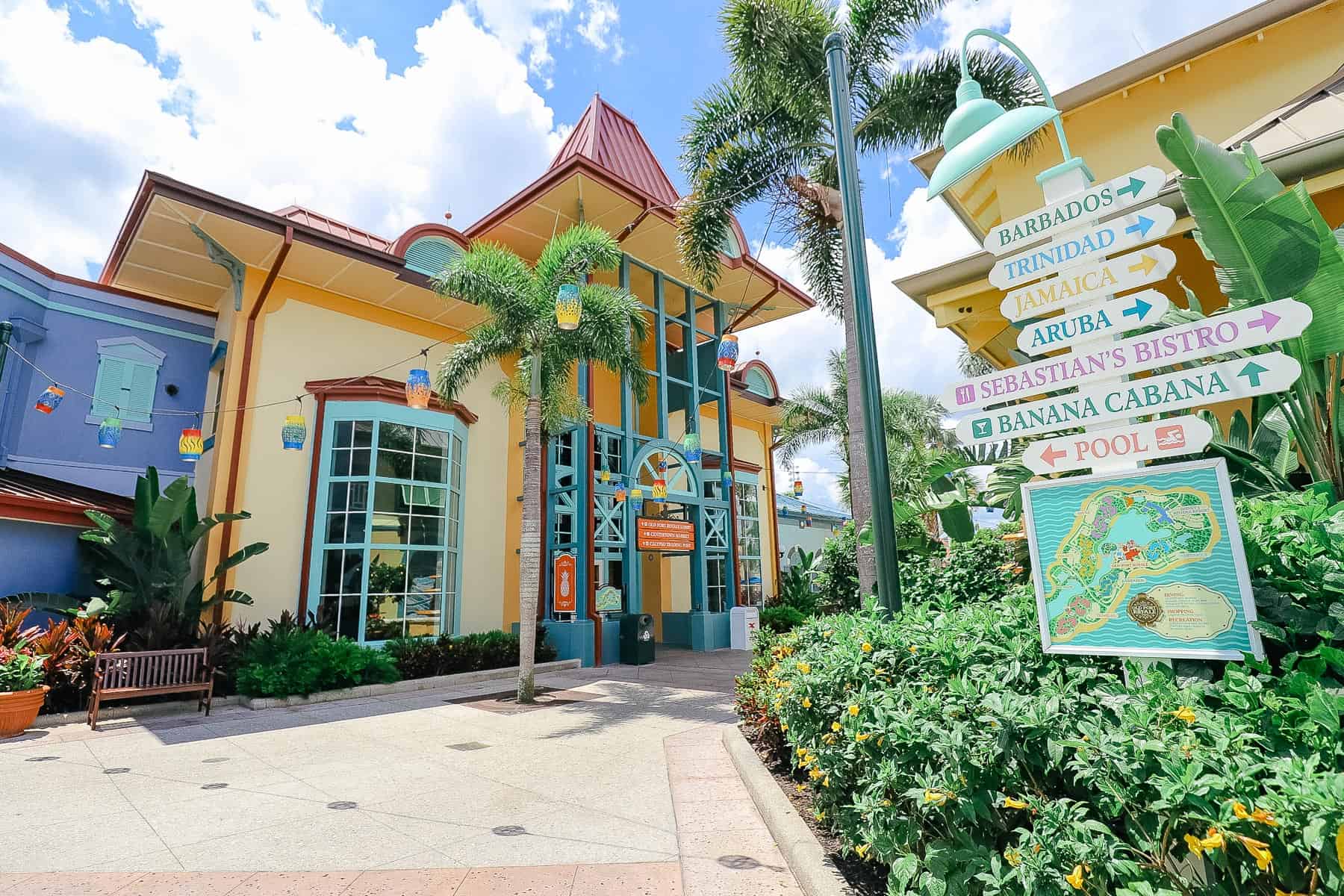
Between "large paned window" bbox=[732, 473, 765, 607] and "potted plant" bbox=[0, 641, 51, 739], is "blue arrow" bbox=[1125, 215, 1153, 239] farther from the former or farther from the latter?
"large paned window" bbox=[732, 473, 765, 607]

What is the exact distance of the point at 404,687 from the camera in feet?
37.5

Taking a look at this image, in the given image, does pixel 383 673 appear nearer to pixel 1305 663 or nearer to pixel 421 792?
pixel 421 792

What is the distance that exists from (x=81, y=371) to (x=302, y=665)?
901cm

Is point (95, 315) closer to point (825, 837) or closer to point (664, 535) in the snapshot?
point (664, 535)

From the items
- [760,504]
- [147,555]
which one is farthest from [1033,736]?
[760,504]

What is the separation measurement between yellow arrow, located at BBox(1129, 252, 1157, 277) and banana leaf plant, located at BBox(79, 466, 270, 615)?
12.4m

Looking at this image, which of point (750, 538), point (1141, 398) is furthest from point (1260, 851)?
point (750, 538)

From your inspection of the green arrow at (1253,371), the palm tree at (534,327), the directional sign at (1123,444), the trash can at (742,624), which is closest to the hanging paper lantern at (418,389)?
the palm tree at (534,327)

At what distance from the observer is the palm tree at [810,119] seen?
10.0m

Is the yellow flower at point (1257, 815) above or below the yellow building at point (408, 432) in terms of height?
below

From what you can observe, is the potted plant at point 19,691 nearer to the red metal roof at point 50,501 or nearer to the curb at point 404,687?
the curb at point 404,687

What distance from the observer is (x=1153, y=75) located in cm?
899

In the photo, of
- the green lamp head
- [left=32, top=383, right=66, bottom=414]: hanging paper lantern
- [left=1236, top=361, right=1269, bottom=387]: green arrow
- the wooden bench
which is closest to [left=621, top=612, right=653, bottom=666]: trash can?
the wooden bench

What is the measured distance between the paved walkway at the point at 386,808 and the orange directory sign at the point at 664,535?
683 cm
